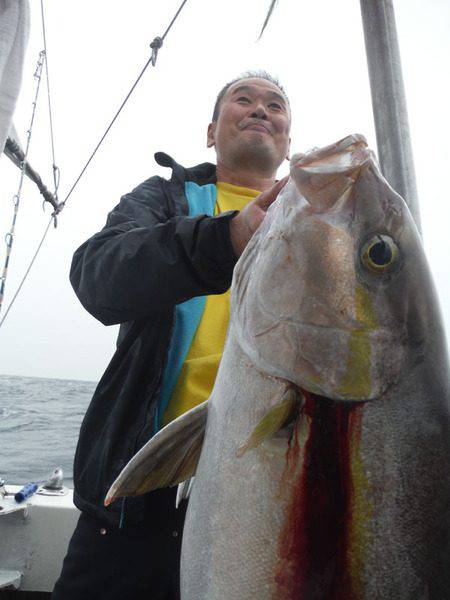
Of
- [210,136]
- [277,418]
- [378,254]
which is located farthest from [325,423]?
[210,136]

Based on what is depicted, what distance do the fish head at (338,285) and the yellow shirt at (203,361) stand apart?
2.18ft

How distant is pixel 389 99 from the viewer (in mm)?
2383

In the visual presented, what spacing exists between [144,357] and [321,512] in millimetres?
1029

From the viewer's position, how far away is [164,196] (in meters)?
2.35

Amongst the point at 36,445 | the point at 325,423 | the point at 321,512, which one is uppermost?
the point at 325,423

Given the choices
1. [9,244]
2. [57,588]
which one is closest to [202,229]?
[57,588]

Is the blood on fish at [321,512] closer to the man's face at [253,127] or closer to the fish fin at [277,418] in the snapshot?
the fish fin at [277,418]

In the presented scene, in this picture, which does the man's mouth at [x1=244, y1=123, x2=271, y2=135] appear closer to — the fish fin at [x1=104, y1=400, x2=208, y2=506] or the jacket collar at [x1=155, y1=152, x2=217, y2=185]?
the jacket collar at [x1=155, y1=152, x2=217, y2=185]

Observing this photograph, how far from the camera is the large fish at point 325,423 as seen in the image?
1.10 m

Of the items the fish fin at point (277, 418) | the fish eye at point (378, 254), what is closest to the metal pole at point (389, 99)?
the fish eye at point (378, 254)

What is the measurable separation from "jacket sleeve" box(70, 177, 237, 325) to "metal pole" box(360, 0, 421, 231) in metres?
1.03

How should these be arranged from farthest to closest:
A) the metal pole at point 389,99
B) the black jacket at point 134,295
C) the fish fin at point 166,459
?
the metal pole at point 389,99
the black jacket at point 134,295
the fish fin at point 166,459

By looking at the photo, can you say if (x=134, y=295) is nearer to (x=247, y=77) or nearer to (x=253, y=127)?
(x=253, y=127)

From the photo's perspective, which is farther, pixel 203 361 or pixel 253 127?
pixel 253 127
